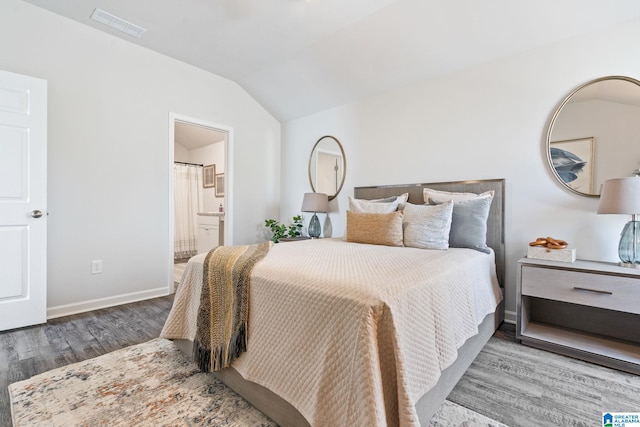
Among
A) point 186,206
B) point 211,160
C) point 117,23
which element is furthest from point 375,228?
point 186,206

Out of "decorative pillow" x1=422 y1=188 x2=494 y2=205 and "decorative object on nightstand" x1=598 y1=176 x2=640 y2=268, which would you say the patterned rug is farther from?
"decorative pillow" x1=422 y1=188 x2=494 y2=205

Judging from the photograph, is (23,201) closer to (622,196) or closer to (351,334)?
(351,334)

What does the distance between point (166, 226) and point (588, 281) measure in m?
3.85

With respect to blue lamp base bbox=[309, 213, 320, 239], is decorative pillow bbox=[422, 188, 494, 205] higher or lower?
higher

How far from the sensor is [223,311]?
5.25 feet

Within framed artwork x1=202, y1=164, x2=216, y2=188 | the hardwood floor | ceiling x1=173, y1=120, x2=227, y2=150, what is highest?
ceiling x1=173, y1=120, x2=227, y2=150

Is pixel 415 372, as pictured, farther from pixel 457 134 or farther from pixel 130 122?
pixel 130 122

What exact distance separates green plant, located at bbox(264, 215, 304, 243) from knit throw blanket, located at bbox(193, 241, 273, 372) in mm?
2339

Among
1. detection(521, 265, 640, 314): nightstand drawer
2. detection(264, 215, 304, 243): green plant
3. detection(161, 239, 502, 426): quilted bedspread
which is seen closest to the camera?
detection(161, 239, 502, 426): quilted bedspread

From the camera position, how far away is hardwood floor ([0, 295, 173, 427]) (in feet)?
5.91

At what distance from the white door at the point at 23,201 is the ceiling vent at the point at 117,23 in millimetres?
788

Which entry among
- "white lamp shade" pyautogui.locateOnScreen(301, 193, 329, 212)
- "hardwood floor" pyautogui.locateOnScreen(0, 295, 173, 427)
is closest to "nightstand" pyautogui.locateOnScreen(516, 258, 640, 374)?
"white lamp shade" pyautogui.locateOnScreen(301, 193, 329, 212)

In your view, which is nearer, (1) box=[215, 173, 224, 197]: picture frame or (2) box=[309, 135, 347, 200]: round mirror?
(2) box=[309, 135, 347, 200]: round mirror

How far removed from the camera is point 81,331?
238 centimetres
